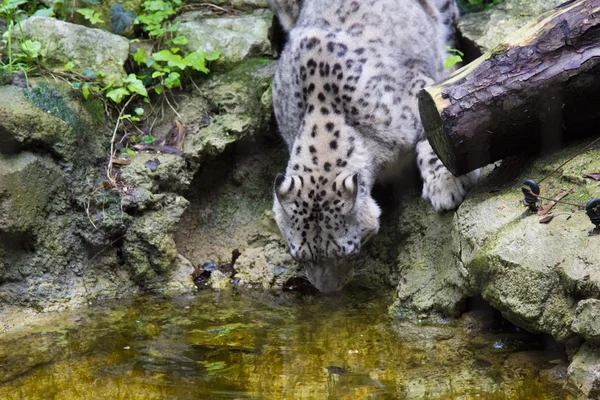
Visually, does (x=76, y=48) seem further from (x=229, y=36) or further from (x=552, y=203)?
(x=552, y=203)

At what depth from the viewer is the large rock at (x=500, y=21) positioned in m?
8.38

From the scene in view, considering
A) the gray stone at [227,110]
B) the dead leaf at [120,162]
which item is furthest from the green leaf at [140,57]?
the dead leaf at [120,162]

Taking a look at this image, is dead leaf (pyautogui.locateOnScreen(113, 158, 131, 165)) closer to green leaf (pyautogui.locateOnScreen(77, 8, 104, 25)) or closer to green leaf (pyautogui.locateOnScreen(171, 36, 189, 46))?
green leaf (pyautogui.locateOnScreen(171, 36, 189, 46))

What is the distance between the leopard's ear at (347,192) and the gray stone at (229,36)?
254cm

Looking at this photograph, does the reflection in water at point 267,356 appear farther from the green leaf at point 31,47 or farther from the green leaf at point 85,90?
the green leaf at point 31,47

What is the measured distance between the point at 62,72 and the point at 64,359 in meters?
2.92

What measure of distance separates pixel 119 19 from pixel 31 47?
1.11 meters

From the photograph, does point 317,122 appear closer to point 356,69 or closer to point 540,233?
point 356,69

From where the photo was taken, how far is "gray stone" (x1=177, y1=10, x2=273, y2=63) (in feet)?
27.9

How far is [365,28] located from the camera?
7.46 meters

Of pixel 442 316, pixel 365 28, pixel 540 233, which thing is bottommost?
pixel 442 316

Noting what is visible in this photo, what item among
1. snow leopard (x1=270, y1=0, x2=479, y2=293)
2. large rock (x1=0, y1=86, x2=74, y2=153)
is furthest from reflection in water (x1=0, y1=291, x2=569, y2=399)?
large rock (x1=0, y1=86, x2=74, y2=153)

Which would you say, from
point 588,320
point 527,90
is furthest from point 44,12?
point 588,320

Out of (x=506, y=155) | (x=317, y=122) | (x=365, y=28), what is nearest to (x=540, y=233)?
(x=506, y=155)
